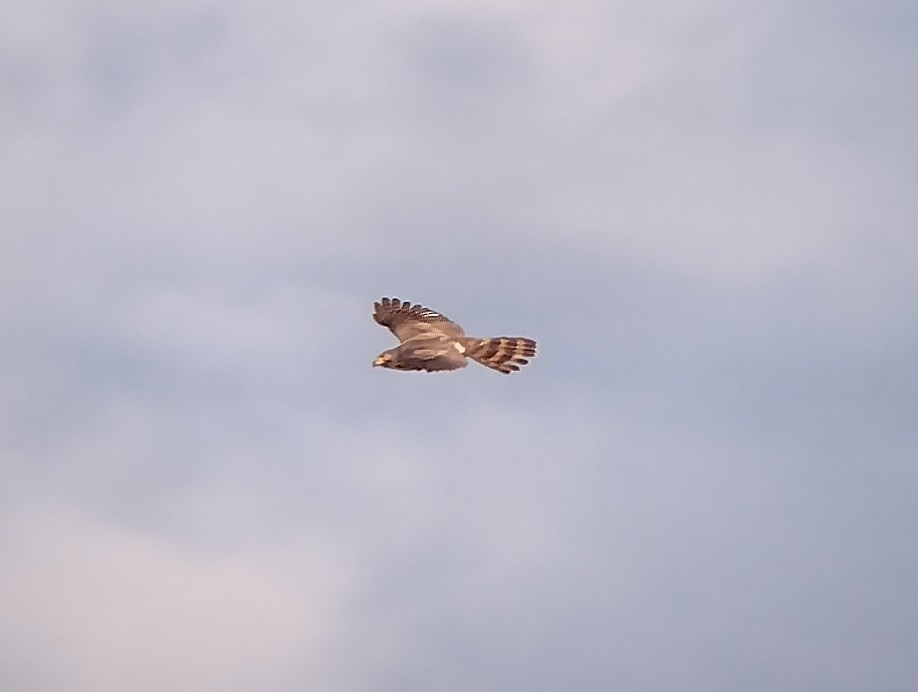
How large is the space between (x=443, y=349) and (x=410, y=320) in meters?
3.92

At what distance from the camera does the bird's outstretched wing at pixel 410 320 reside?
4306cm

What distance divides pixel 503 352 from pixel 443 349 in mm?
1790

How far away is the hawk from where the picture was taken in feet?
131

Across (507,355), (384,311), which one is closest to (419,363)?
(507,355)

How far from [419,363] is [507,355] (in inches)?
121

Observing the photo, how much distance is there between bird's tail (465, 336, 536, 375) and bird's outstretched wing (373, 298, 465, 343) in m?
1.00

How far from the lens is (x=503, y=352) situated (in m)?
41.6

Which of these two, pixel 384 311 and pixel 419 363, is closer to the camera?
pixel 419 363

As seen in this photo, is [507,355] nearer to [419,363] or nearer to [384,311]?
[419,363]

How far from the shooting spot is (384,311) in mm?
46062

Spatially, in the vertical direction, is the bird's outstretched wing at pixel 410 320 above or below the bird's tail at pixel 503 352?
above

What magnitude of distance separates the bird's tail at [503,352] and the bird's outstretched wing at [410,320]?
1.00m

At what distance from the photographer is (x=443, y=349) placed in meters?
41.2

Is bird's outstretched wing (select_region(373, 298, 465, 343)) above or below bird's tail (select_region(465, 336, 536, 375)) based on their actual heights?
above
